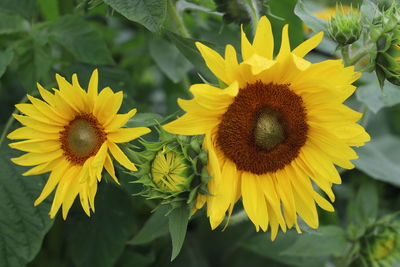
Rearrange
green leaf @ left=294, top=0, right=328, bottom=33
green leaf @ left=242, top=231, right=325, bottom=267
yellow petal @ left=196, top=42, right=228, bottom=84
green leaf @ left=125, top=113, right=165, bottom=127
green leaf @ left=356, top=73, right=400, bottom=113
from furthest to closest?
green leaf @ left=242, top=231, right=325, bottom=267 → green leaf @ left=356, top=73, right=400, bottom=113 → green leaf @ left=294, top=0, right=328, bottom=33 → green leaf @ left=125, top=113, right=165, bottom=127 → yellow petal @ left=196, top=42, right=228, bottom=84

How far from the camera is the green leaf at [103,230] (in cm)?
107

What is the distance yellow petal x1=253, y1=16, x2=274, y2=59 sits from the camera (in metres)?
0.71

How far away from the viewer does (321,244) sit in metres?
1.08

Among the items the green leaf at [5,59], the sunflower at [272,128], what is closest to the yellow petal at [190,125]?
the sunflower at [272,128]

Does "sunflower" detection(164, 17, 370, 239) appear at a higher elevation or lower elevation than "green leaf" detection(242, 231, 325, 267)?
higher

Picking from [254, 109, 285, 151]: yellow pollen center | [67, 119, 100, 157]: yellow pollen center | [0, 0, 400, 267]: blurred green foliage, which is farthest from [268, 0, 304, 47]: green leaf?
[67, 119, 100, 157]: yellow pollen center

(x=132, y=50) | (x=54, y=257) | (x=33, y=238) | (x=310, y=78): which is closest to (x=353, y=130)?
(x=310, y=78)

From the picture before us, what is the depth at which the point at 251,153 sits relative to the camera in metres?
0.82

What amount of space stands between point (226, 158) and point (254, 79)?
116 mm

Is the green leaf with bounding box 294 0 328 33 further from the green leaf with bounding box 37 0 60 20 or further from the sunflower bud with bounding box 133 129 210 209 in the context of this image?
the green leaf with bounding box 37 0 60 20

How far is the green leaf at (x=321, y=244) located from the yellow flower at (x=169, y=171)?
1.20ft

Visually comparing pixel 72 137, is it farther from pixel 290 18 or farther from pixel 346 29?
pixel 290 18

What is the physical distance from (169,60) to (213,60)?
1.60ft

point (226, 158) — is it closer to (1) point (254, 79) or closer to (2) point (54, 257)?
(1) point (254, 79)
